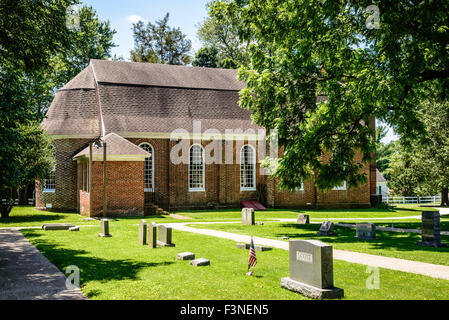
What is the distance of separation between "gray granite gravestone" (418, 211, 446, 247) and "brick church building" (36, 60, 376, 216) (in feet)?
58.5

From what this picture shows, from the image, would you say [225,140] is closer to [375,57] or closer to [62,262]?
[375,57]

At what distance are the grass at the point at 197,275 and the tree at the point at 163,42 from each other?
147 ft

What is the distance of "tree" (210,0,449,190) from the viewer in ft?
47.2

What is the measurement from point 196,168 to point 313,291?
26138 millimetres

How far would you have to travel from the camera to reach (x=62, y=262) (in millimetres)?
12125

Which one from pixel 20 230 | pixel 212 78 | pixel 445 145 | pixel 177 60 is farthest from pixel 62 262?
pixel 177 60

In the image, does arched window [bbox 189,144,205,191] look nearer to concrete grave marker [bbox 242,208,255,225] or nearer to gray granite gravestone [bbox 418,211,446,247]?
concrete grave marker [bbox 242,208,255,225]

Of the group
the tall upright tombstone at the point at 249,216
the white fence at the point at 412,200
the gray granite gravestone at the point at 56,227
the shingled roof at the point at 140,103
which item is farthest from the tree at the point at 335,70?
the white fence at the point at 412,200

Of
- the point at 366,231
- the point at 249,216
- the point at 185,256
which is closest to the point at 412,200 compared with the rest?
the point at 249,216

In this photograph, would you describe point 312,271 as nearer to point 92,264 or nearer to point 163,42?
point 92,264

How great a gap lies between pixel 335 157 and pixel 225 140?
16185 mm

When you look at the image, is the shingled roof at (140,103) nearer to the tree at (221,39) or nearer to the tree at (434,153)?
the tree at (434,153)

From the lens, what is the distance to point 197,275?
1028cm

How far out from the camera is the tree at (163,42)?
57.2 m
